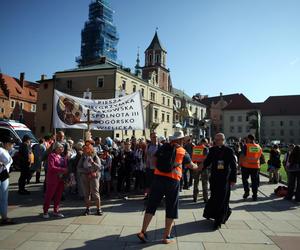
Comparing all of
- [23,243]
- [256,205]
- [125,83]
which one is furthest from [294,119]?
[23,243]

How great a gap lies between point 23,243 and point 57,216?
6.05 feet

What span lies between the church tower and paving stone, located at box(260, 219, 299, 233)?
56.9m

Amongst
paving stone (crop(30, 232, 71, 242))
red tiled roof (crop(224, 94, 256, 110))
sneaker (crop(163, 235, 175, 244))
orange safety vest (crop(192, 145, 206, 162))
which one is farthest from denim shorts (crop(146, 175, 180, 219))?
red tiled roof (crop(224, 94, 256, 110))

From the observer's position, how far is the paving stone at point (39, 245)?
4.92 m

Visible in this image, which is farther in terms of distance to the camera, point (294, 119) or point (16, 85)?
point (294, 119)

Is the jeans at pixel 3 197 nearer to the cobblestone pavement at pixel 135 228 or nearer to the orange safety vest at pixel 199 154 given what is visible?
the cobblestone pavement at pixel 135 228

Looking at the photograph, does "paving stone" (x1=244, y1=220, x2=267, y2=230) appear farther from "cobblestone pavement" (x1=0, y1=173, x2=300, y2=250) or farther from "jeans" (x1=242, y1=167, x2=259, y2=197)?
"jeans" (x1=242, y1=167, x2=259, y2=197)

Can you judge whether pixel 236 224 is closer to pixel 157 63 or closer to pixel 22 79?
pixel 157 63

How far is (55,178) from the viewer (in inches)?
275

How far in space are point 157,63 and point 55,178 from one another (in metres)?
60.2

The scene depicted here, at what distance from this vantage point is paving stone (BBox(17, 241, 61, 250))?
4.92m

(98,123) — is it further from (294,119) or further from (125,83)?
(294,119)

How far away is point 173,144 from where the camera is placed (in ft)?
18.3

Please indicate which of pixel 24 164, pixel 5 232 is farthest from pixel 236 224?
pixel 24 164
